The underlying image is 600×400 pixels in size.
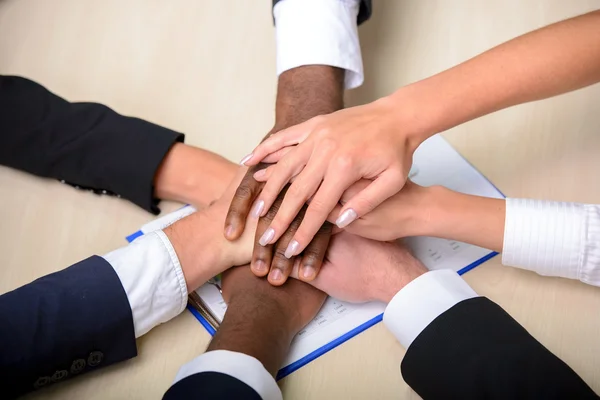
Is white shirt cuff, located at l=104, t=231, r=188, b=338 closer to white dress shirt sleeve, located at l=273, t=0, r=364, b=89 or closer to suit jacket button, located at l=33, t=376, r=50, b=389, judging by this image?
suit jacket button, located at l=33, t=376, r=50, b=389

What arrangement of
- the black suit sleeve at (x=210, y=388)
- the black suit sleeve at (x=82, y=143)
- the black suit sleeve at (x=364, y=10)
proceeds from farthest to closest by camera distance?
the black suit sleeve at (x=364, y=10), the black suit sleeve at (x=82, y=143), the black suit sleeve at (x=210, y=388)

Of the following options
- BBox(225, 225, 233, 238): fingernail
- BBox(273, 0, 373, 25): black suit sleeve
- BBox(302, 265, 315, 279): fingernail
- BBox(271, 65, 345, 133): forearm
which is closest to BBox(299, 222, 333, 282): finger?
BBox(302, 265, 315, 279): fingernail

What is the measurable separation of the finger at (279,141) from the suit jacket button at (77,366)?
13.2 inches

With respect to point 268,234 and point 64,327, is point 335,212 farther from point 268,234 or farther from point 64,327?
point 64,327

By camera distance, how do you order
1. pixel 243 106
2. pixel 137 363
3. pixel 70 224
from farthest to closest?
pixel 243 106, pixel 70 224, pixel 137 363

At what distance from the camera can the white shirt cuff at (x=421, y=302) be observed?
834 mm

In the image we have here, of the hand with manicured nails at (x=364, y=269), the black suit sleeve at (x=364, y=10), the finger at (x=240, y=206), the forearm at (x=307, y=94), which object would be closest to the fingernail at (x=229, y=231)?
the finger at (x=240, y=206)

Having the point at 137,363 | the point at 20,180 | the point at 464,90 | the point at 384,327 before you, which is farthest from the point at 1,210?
the point at 464,90

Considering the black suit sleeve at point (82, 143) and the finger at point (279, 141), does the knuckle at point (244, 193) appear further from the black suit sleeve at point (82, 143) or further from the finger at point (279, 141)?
the black suit sleeve at point (82, 143)

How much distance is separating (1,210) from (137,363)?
370mm

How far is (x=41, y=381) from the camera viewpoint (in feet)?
2.67

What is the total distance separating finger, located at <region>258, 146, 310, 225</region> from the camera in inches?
34.1

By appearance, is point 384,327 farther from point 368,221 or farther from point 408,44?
point 408,44

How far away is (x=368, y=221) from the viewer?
88 cm
